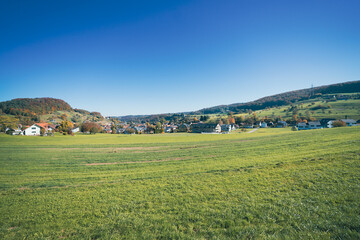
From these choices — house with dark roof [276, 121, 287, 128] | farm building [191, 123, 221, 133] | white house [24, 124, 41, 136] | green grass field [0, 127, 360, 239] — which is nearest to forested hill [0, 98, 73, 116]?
white house [24, 124, 41, 136]

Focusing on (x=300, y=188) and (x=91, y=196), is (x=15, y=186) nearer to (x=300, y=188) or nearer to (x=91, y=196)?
Answer: (x=91, y=196)

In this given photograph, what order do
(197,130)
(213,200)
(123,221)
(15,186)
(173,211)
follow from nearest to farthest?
1. (123,221)
2. (173,211)
3. (213,200)
4. (15,186)
5. (197,130)

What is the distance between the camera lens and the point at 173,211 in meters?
7.52

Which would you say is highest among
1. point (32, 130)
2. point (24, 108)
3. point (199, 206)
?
point (24, 108)

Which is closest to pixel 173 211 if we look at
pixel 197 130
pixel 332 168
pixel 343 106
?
pixel 332 168

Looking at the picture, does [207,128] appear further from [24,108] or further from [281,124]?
[24,108]

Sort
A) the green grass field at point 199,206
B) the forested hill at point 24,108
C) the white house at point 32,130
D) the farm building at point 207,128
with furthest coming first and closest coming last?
the forested hill at point 24,108 → the farm building at point 207,128 → the white house at point 32,130 → the green grass field at point 199,206

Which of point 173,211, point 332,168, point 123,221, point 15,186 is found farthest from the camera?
point 15,186

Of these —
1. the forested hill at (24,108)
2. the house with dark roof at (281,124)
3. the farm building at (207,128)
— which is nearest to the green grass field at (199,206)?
the farm building at (207,128)

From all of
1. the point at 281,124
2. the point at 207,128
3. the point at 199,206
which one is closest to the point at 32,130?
the point at 207,128

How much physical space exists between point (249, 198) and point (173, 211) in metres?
4.23

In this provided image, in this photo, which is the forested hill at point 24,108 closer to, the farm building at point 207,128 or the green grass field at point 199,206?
the farm building at point 207,128

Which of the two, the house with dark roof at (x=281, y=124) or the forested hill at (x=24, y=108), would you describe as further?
the forested hill at (x=24, y=108)

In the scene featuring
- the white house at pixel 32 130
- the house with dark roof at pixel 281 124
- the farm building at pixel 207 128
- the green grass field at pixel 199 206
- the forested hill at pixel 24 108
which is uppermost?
the forested hill at pixel 24 108
